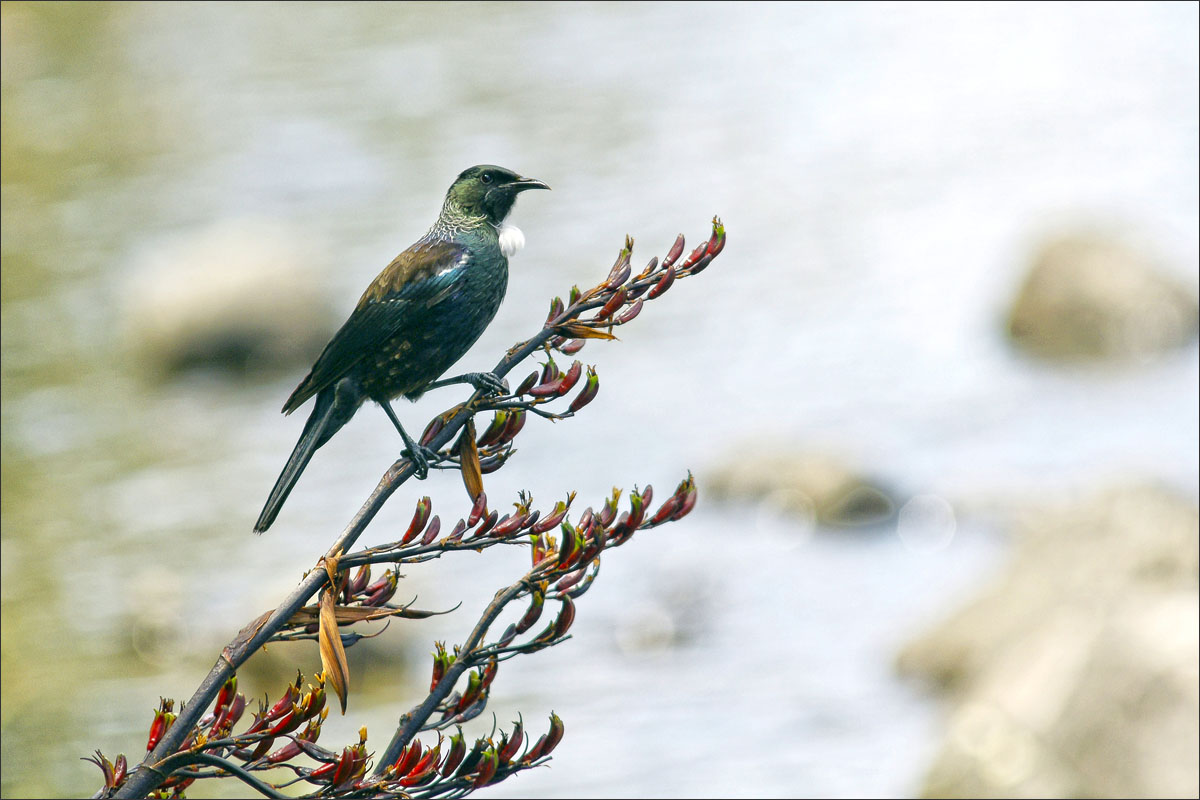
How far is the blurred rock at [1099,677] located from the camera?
740 centimetres

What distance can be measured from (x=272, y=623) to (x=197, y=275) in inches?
508

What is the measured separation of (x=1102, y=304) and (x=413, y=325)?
1161cm

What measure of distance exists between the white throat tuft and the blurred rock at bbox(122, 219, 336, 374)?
451 inches

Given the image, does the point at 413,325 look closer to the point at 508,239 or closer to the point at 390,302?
the point at 390,302

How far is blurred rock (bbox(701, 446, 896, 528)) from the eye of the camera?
12.0 meters

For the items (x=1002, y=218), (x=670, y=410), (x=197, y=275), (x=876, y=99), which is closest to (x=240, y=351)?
(x=197, y=275)

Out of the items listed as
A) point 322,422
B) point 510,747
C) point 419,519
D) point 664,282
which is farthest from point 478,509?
point 322,422

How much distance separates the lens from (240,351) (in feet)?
49.4

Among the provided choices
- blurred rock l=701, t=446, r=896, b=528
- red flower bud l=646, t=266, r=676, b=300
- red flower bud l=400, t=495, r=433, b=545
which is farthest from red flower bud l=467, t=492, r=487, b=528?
blurred rock l=701, t=446, r=896, b=528

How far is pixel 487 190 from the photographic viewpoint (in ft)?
12.3

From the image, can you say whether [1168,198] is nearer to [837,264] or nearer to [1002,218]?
[1002,218]

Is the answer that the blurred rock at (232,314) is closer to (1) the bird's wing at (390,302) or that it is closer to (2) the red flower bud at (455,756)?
(1) the bird's wing at (390,302)

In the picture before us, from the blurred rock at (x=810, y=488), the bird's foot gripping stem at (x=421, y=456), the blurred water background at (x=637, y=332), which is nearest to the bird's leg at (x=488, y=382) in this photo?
the bird's foot gripping stem at (x=421, y=456)

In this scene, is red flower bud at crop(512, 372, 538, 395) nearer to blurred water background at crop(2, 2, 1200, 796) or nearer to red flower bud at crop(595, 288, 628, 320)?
red flower bud at crop(595, 288, 628, 320)
